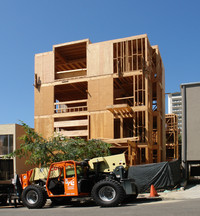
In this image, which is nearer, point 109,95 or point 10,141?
point 109,95

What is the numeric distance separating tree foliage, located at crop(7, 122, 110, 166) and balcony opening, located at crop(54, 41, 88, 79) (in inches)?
453

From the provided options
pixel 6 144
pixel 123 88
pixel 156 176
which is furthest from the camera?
pixel 123 88

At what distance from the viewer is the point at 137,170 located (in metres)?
→ 19.9

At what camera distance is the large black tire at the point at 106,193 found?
13.1 metres

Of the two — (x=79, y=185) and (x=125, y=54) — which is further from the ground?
(x=125, y=54)

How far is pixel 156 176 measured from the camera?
1938 cm

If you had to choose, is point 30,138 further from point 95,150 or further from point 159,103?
point 159,103

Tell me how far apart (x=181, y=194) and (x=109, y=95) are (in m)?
14.3

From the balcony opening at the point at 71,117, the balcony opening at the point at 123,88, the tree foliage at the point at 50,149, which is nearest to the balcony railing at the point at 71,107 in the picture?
the balcony opening at the point at 71,117

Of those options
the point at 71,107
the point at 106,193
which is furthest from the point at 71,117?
the point at 106,193

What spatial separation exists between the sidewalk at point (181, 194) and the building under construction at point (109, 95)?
7927 millimetres

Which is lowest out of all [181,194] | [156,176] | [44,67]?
[181,194]

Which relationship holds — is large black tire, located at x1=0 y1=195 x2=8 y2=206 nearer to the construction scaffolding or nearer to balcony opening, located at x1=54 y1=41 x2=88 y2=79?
balcony opening, located at x1=54 y1=41 x2=88 y2=79

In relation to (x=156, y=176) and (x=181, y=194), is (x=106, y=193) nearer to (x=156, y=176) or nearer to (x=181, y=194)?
(x=181, y=194)
